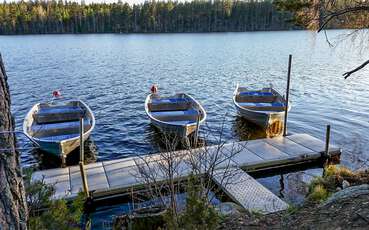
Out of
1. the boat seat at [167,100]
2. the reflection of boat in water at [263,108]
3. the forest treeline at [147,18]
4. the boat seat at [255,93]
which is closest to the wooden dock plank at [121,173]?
the boat seat at [167,100]

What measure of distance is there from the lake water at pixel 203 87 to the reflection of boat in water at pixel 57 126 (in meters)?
0.95

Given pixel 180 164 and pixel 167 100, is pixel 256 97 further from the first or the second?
pixel 180 164

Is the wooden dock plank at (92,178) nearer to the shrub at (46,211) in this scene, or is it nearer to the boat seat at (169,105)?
the shrub at (46,211)

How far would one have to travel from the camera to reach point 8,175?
2.31 m

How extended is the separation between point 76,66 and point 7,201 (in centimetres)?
3151

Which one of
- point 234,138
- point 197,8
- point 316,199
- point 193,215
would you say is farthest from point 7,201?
point 197,8

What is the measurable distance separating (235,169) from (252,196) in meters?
1.24

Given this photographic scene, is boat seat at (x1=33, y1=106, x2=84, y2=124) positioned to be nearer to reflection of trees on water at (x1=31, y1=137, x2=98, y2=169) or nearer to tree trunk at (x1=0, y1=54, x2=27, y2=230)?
reflection of trees on water at (x1=31, y1=137, x2=98, y2=169)

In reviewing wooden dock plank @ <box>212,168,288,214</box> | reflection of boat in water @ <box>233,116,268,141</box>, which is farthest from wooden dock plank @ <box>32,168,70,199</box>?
reflection of boat in water @ <box>233,116,268,141</box>

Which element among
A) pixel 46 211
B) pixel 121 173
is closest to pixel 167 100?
pixel 121 173

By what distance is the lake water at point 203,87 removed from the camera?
13164 millimetres

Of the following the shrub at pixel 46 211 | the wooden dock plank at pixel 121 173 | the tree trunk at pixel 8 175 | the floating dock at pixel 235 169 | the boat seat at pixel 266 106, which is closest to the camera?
the tree trunk at pixel 8 175

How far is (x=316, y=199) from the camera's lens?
6.82 metres

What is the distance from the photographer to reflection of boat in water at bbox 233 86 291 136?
13803 mm
